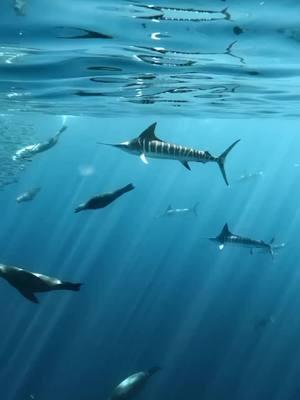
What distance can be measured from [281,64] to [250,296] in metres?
14.7

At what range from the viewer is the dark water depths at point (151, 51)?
9.43 metres

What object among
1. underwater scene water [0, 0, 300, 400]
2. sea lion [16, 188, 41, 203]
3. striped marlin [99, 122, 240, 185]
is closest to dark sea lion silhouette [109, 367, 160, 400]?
underwater scene water [0, 0, 300, 400]

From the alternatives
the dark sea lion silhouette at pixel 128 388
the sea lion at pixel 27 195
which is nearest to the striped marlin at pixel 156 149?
the dark sea lion silhouette at pixel 128 388

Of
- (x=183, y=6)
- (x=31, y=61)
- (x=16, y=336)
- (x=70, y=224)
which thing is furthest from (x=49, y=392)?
(x=70, y=224)

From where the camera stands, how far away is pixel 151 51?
12844 millimetres

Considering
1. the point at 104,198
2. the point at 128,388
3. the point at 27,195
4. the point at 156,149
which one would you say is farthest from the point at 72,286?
the point at 27,195

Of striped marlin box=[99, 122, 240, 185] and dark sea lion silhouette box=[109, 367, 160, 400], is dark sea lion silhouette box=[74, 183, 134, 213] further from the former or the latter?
dark sea lion silhouette box=[109, 367, 160, 400]

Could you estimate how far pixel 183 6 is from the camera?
29.8 ft

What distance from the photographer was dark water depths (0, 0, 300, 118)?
9.43 metres

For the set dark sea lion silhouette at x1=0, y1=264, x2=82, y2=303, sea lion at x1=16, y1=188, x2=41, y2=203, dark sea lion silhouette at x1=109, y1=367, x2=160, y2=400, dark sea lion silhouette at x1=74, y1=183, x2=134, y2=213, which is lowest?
dark sea lion silhouette at x1=109, y1=367, x2=160, y2=400

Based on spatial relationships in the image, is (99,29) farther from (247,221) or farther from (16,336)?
(247,221)

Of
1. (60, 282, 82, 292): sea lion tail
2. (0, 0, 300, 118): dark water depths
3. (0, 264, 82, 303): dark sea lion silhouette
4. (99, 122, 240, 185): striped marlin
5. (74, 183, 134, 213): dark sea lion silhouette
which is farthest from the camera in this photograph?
(99, 122, 240, 185): striped marlin

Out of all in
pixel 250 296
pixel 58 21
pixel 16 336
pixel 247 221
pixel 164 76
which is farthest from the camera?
pixel 247 221

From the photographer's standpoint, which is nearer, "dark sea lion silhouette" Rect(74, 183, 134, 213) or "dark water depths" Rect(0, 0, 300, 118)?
"dark sea lion silhouette" Rect(74, 183, 134, 213)
